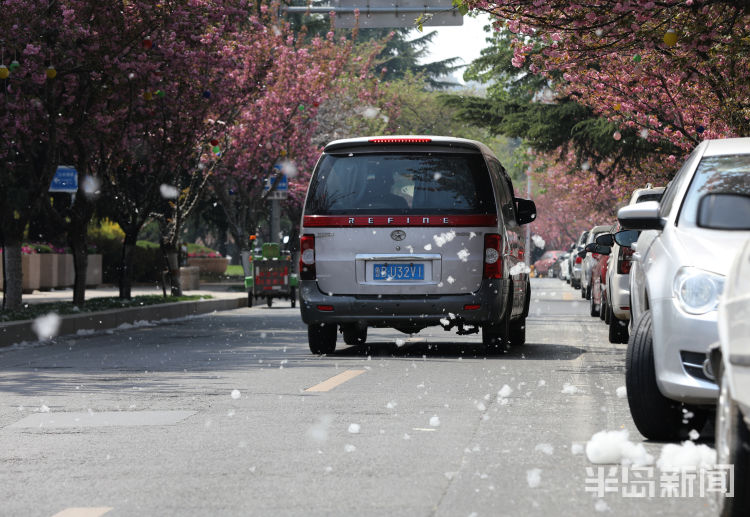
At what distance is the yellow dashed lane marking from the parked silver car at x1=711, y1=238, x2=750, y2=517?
5.59 metres

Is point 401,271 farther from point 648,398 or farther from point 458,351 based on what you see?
point 648,398

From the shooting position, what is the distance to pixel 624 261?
16906 millimetres

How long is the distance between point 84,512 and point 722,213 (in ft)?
10.0

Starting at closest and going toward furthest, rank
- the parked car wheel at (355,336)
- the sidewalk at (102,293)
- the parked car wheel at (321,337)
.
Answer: the parked car wheel at (321,337) → the parked car wheel at (355,336) → the sidewalk at (102,293)

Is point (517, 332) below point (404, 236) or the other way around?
below

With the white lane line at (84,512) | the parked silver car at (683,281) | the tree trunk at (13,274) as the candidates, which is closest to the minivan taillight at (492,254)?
the parked silver car at (683,281)

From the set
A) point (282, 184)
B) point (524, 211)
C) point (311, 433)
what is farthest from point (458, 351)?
point (282, 184)

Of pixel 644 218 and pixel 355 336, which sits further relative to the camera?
pixel 355 336

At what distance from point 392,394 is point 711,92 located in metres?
12.0

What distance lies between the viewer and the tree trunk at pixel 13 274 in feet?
68.2

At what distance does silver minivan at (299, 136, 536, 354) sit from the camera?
13.5 m

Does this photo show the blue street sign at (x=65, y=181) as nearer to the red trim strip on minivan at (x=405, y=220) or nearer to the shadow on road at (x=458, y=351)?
the shadow on road at (x=458, y=351)

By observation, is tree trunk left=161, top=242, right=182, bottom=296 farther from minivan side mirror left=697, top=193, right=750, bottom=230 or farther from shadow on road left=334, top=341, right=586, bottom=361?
minivan side mirror left=697, top=193, right=750, bottom=230

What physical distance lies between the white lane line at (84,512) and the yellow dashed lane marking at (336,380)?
4.78 meters
